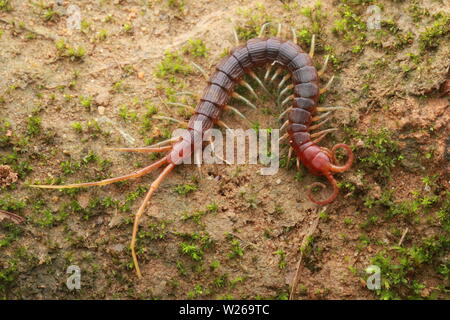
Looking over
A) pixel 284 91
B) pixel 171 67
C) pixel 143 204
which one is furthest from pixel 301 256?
pixel 171 67

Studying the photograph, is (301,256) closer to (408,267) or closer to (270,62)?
(408,267)

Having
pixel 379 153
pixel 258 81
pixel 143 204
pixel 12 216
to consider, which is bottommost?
pixel 12 216

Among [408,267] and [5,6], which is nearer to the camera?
[408,267]

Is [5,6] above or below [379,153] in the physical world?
above

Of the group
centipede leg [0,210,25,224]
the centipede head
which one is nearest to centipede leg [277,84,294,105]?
the centipede head

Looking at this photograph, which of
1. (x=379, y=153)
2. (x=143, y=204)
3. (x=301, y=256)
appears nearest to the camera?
(x=143, y=204)

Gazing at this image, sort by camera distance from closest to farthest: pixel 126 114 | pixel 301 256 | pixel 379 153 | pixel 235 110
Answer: pixel 301 256 < pixel 379 153 < pixel 235 110 < pixel 126 114

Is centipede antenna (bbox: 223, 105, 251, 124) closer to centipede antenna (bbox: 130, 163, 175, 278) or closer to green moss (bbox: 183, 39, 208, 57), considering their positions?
green moss (bbox: 183, 39, 208, 57)
